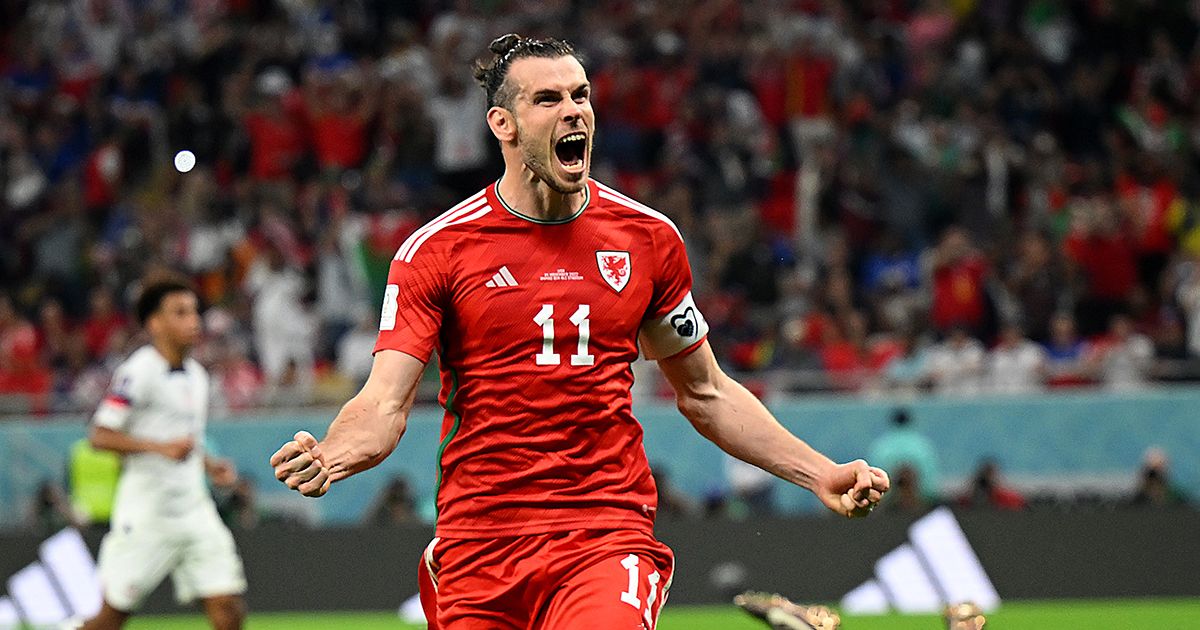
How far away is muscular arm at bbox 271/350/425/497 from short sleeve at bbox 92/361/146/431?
5530mm

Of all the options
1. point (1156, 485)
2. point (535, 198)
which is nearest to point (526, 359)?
point (535, 198)

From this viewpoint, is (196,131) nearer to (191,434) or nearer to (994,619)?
(191,434)

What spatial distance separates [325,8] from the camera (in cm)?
2055

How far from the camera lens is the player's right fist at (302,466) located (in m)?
4.26

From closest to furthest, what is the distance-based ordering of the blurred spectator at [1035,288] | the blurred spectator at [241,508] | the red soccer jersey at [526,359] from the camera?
the red soccer jersey at [526,359] → the blurred spectator at [241,508] → the blurred spectator at [1035,288]

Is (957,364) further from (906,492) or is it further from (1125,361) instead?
(906,492)

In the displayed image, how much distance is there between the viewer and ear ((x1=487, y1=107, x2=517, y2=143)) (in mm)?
5145

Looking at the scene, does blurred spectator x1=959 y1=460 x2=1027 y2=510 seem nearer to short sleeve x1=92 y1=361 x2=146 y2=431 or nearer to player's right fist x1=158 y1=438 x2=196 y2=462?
player's right fist x1=158 y1=438 x2=196 y2=462

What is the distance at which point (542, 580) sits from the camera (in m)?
4.92

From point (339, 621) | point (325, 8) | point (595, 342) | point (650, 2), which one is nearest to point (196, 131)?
point (325, 8)

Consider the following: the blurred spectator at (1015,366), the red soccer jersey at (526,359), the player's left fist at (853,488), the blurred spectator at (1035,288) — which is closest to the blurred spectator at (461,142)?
the blurred spectator at (1035,288)

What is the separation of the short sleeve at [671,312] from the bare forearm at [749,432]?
18 cm

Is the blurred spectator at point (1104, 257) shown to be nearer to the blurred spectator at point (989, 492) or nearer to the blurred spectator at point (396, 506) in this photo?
the blurred spectator at point (989, 492)

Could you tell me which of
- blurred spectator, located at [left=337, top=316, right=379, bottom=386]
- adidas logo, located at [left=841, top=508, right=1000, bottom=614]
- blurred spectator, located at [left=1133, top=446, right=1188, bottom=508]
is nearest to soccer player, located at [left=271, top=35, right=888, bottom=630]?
adidas logo, located at [left=841, top=508, right=1000, bottom=614]
